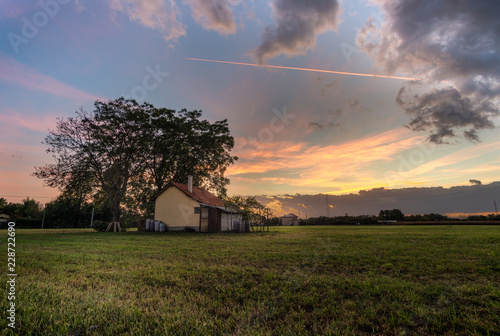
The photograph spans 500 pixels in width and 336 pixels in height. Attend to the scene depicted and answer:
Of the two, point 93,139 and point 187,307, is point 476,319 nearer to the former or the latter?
point 187,307

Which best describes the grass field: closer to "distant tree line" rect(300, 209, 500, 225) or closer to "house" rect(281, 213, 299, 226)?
"distant tree line" rect(300, 209, 500, 225)

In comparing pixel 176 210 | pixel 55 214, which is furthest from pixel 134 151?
pixel 55 214

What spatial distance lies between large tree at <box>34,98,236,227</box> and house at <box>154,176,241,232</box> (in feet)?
12.7

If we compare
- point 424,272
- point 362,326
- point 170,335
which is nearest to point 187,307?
point 170,335

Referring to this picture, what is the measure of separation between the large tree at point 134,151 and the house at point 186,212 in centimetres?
388

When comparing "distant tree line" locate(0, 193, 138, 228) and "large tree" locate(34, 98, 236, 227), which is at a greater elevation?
"large tree" locate(34, 98, 236, 227)

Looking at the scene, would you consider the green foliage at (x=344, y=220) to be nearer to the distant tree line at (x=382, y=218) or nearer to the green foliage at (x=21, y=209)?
the distant tree line at (x=382, y=218)

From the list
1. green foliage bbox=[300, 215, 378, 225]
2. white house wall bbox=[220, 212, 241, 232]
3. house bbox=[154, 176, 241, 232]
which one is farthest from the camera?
green foliage bbox=[300, 215, 378, 225]

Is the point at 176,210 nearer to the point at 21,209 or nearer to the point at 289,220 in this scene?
the point at 21,209

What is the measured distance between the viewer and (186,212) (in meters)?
24.3

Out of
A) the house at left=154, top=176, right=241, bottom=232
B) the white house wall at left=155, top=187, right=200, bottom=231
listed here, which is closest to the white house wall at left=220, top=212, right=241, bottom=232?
the house at left=154, top=176, right=241, bottom=232

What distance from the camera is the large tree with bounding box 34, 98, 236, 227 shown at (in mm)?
24078

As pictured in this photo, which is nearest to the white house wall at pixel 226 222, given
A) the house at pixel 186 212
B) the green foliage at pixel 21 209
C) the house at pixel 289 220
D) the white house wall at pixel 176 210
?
the house at pixel 186 212

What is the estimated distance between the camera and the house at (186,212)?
77.5 feet
